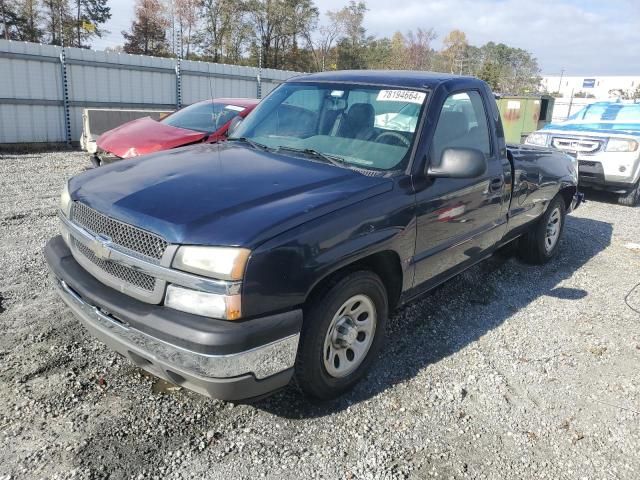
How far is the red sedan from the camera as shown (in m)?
6.93

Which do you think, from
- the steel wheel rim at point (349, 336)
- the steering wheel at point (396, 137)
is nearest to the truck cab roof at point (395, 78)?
the steering wheel at point (396, 137)

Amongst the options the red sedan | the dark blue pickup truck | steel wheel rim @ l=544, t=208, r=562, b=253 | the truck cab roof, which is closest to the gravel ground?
the dark blue pickup truck

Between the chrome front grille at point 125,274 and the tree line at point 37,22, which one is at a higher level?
the tree line at point 37,22

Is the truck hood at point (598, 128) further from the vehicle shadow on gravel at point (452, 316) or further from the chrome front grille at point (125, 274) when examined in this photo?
the chrome front grille at point (125, 274)

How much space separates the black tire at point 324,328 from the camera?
271cm

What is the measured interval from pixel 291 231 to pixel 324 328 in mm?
585

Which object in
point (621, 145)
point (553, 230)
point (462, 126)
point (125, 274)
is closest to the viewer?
point (125, 274)

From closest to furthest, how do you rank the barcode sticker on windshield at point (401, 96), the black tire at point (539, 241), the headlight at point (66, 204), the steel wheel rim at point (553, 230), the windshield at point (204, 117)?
the headlight at point (66, 204) → the barcode sticker on windshield at point (401, 96) → the black tire at point (539, 241) → the steel wheel rim at point (553, 230) → the windshield at point (204, 117)

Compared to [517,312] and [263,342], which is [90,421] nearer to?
[263,342]

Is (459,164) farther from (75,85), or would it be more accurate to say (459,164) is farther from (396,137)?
(75,85)

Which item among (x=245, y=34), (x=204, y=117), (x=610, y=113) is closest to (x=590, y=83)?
(x=245, y=34)

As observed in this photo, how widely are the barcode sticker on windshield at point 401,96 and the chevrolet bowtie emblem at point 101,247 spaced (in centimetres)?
205

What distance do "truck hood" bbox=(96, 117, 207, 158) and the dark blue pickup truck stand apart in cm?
310

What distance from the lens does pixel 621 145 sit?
8781 mm
